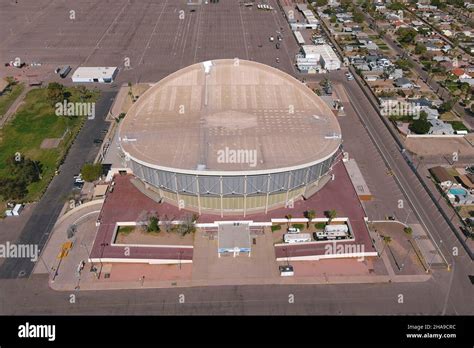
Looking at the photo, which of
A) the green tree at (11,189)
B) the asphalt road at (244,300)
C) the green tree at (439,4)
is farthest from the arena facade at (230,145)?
the green tree at (439,4)

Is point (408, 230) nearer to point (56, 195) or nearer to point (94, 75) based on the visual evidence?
point (56, 195)

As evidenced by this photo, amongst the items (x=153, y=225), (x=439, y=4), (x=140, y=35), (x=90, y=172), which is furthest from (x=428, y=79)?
(x=140, y=35)

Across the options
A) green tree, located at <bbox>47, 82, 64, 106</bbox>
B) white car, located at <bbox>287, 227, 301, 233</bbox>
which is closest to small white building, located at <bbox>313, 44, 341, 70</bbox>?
white car, located at <bbox>287, 227, 301, 233</bbox>

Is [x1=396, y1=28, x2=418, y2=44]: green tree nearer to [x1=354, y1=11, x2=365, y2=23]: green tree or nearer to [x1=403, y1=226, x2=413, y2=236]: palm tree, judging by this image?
[x1=354, y1=11, x2=365, y2=23]: green tree

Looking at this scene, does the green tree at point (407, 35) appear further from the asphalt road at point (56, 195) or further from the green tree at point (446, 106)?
the asphalt road at point (56, 195)

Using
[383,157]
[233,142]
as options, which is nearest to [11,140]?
[233,142]

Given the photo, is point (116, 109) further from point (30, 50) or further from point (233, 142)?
point (30, 50)
